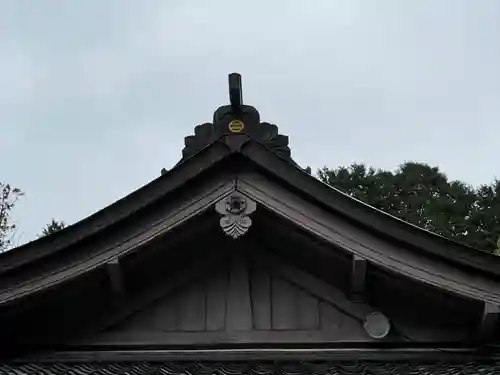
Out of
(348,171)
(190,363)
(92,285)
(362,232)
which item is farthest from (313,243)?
(348,171)

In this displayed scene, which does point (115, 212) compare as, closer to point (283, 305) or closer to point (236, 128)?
point (236, 128)

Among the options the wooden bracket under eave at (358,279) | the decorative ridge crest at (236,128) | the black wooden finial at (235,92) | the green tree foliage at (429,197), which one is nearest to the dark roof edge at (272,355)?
the wooden bracket under eave at (358,279)

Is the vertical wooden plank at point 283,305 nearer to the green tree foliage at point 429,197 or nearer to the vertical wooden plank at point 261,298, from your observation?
the vertical wooden plank at point 261,298

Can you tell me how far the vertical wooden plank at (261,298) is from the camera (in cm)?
546

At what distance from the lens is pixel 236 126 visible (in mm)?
5375

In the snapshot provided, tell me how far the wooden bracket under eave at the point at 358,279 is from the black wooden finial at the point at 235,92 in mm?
1339

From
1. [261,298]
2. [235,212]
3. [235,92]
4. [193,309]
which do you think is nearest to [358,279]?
[261,298]

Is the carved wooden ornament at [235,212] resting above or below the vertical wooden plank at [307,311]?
above

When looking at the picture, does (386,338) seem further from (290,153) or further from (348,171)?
(348,171)

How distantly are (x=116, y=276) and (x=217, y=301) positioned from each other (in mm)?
760

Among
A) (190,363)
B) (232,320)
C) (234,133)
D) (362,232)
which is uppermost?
(234,133)

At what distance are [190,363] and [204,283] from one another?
2.23 feet

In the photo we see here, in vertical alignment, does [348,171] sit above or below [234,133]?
above

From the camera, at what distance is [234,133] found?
5.31 meters
